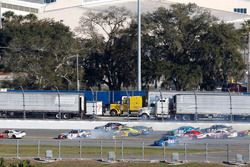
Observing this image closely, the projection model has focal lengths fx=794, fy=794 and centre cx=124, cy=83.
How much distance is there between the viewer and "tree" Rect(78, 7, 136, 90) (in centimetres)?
9619

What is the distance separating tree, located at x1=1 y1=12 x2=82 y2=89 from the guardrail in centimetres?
3981

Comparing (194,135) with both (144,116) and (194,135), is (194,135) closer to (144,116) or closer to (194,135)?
(194,135)

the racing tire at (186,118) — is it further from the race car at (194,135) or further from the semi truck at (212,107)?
the race car at (194,135)

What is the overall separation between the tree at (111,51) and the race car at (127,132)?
116 feet

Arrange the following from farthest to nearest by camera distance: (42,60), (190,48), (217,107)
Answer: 1. (190,48)
2. (42,60)
3. (217,107)

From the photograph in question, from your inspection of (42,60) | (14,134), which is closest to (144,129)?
(14,134)

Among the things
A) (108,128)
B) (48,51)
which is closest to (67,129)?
(108,128)

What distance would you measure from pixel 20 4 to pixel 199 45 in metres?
46.3

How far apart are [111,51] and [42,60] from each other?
8.98 metres

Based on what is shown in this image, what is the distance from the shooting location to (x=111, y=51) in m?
98.1

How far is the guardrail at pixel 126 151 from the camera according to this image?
4410 centimetres

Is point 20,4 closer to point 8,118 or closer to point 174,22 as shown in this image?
point 174,22

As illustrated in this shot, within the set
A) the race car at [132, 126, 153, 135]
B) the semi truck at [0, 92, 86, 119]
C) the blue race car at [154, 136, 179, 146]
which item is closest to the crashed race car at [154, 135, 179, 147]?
the blue race car at [154, 136, 179, 146]

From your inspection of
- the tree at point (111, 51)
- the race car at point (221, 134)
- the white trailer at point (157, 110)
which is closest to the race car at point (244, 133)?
the race car at point (221, 134)
